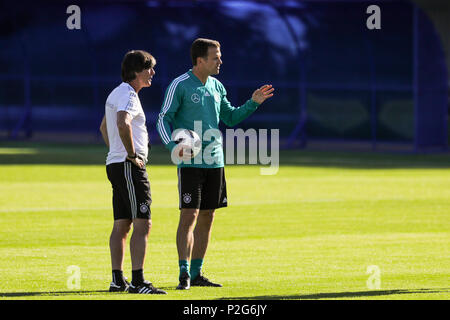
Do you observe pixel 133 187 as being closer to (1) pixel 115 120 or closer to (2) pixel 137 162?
(2) pixel 137 162

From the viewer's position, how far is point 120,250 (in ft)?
32.1

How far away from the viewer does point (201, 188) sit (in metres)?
10.0

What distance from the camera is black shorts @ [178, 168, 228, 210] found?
389 inches

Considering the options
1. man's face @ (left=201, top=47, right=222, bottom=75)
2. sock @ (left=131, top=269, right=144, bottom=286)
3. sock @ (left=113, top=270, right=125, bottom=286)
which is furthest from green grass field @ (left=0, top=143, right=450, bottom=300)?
man's face @ (left=201, top=47, right=222, bottom=75)

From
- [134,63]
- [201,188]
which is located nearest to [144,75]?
[134,63]

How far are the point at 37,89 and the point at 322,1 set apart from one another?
10975 mm

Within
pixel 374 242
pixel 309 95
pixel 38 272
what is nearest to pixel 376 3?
pixel 309 95

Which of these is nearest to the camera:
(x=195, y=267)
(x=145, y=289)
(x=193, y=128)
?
(x=145, y=289)

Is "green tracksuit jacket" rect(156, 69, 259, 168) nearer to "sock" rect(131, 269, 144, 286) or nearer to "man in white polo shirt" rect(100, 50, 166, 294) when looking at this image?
"man in white polo shirt" rect(100, 50, 166, 294)

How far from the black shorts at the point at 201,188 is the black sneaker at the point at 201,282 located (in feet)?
1.98

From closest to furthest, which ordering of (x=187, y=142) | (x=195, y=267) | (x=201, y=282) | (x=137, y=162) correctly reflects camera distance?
(x=137, y=162) → (x=187, y=142) → (x=201, y=282) → (x=195, y=267)

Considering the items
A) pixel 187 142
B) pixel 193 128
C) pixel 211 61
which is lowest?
pixel 187 142

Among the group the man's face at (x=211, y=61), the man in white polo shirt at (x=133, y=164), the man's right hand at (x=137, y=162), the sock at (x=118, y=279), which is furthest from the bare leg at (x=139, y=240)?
the man's face at (x=211, y=61)

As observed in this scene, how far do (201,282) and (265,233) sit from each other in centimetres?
452
